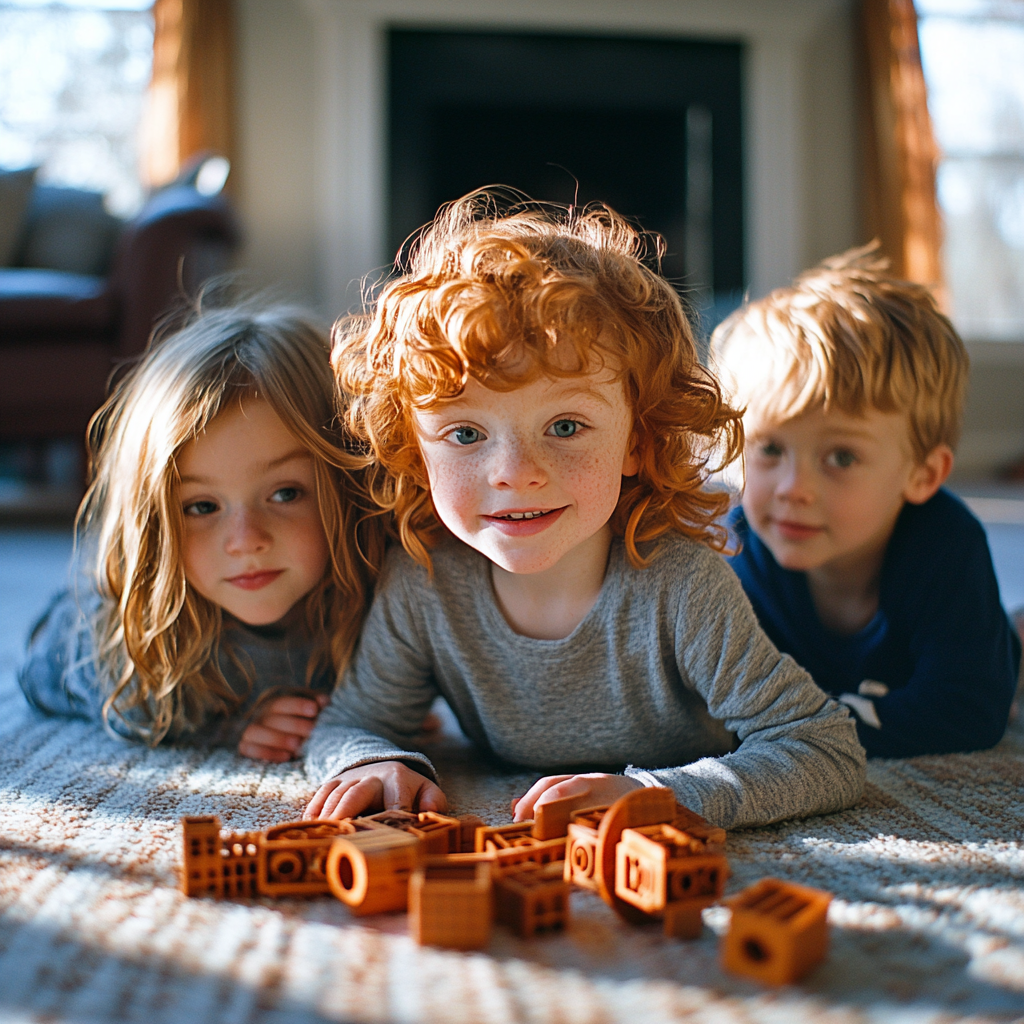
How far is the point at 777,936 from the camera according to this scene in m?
0.45

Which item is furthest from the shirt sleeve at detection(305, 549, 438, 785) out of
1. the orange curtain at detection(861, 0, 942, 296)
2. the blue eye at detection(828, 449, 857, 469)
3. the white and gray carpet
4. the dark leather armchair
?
the orange curtain at detection(861, 0, 942, 296)

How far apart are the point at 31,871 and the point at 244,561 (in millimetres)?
315

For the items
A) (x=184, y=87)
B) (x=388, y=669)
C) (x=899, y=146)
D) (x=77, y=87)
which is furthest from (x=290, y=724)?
(x=899, y=146)

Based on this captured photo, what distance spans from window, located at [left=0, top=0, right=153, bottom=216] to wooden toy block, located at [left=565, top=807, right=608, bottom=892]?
345 centimetres

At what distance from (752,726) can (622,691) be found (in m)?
0.11

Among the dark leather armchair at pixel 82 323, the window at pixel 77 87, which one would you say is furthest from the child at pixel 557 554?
the window at pixel 77 87

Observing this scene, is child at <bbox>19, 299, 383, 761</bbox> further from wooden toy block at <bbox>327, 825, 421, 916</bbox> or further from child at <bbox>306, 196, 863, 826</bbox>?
wooden toy block at <bbox>327, 825, 421, 916</bbox>

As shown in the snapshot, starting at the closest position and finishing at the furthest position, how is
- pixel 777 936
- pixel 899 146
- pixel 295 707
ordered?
pixel 777 936, pixel 295 707, pixel 899 146

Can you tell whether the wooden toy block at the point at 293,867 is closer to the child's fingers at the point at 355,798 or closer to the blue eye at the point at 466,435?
the child's fingers at the point at 355,798

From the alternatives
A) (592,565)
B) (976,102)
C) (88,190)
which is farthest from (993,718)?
(976,102)

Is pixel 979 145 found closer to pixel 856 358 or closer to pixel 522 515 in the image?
pixel 856 358

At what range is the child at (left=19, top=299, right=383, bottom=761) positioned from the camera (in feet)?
2.80

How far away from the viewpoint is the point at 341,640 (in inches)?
34.7

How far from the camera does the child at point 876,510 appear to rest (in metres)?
0.89
